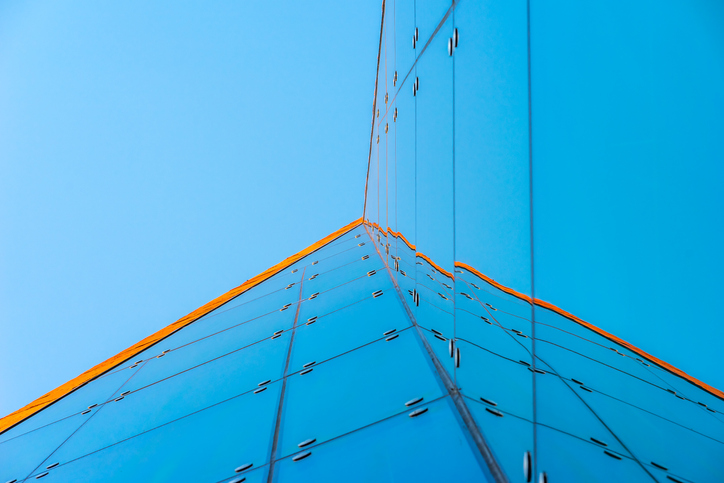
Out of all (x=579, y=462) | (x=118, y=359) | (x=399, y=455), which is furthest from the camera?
(x=118, y=359)

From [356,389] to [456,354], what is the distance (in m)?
0.87

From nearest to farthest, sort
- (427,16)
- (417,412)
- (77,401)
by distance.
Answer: (417,412) → (427,16) → (77,401)

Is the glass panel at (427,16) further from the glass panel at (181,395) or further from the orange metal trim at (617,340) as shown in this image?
the glass panel at (181,395)

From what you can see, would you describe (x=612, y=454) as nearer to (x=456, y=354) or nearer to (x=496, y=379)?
(x=496, y=379)

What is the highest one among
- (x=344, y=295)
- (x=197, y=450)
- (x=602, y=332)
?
(x=602, y=332)

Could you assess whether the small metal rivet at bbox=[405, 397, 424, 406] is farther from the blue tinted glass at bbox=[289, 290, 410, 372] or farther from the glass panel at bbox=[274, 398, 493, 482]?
the blue tinted glass at bbox=[289, 290, 410, 372]

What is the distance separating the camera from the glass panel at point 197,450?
9.65 ft

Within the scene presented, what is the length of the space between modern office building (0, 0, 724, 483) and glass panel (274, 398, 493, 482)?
0.01m

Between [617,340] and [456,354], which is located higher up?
[617,340]

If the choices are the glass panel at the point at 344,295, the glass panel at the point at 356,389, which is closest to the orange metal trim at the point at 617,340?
the glass panel at the point at 356,389

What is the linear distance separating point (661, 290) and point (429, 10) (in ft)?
10.5

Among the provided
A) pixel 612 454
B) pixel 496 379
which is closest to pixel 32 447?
pixel 496 379

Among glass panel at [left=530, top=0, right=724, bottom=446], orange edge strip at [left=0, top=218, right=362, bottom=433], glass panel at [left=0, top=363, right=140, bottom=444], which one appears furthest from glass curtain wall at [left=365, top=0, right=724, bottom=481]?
orange edge strip at [left=0, top=218, right=362, bottom=433]

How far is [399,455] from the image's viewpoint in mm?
2311
